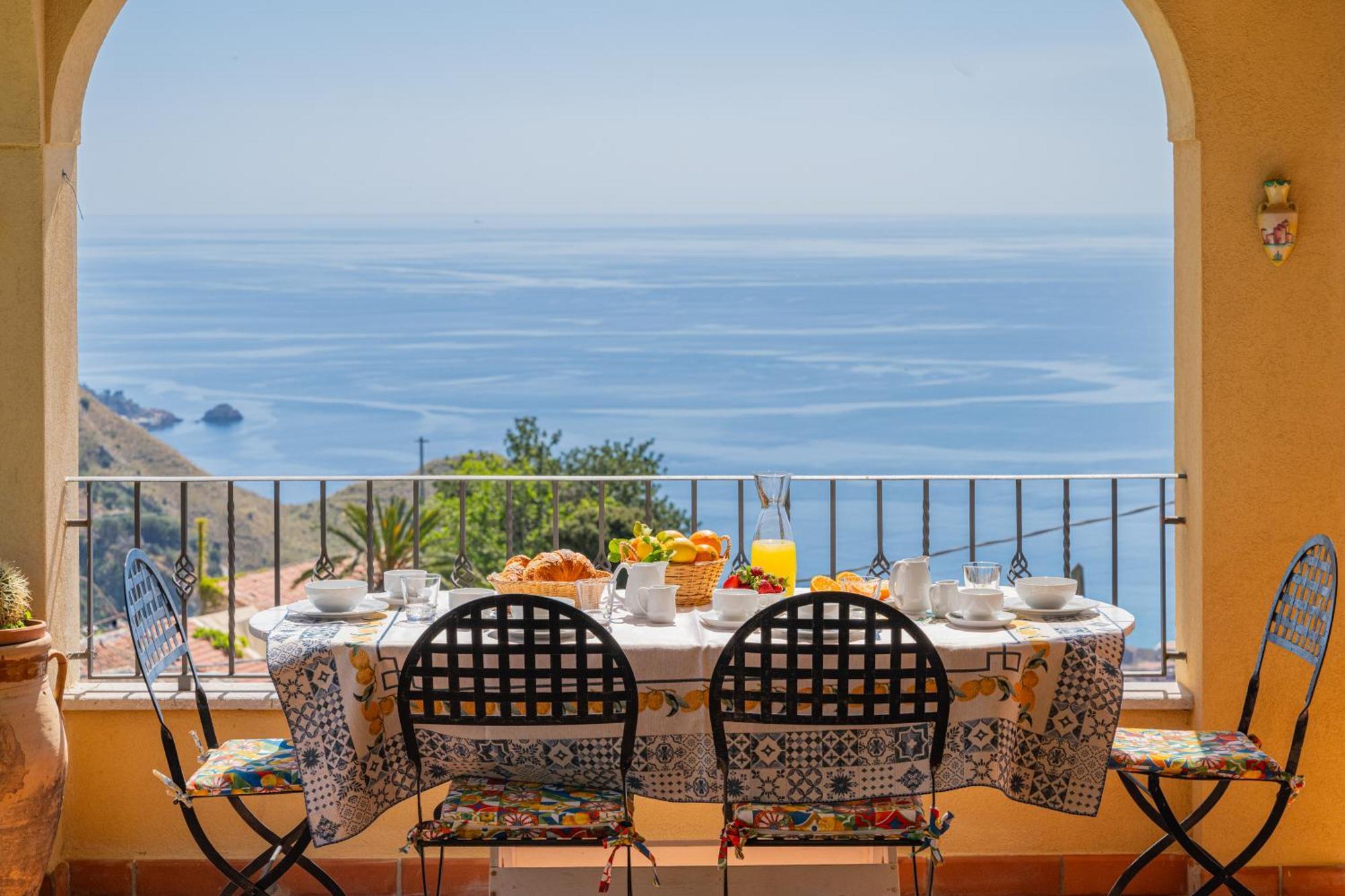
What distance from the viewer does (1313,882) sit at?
3.88m

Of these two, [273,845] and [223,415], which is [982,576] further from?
[223,415]

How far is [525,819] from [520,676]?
271mm

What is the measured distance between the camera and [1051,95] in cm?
2805

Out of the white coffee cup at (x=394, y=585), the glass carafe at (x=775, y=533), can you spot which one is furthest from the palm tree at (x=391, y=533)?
the glass carafe at (x=775, y=533)

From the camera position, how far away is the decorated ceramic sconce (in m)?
3.76

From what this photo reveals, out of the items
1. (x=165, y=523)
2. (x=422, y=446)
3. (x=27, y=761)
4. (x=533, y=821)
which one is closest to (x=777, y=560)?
(x=533, y=821)

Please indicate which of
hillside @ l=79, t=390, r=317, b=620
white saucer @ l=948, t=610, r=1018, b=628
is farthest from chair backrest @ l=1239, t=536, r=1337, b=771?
hillside @ l=79, t=390, r=317, b=620

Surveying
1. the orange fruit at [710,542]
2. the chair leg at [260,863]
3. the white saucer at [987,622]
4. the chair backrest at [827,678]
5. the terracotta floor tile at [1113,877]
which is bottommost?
the terracotta floor tile at [1113,877]

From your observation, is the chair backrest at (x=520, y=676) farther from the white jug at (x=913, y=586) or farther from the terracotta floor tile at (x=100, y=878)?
the terracotta floor tile at (x=100, y=878)

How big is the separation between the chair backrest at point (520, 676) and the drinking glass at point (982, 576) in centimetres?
87

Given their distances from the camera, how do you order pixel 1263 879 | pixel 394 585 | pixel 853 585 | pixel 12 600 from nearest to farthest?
pixel 853 585 → pixel 394 585 → pixel 12 600 → pixel 1263 879

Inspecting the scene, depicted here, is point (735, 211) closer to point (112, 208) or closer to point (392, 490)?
point (392, 490)

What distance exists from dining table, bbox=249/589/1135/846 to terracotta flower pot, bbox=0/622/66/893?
99 cm

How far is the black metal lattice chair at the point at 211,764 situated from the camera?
118 inches
